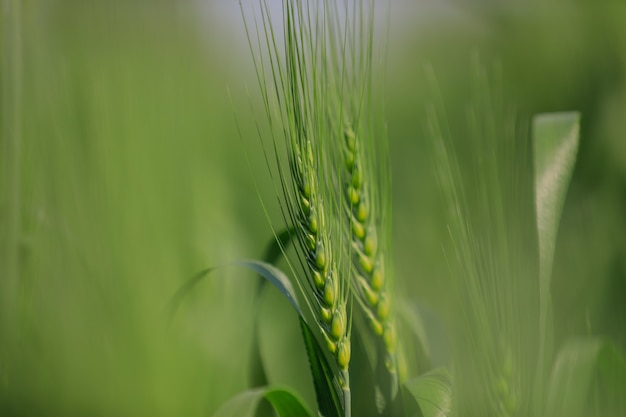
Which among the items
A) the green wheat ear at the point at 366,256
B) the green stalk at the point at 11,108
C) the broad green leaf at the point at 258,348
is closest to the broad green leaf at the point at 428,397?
the green wheat ear at the point at 366,256

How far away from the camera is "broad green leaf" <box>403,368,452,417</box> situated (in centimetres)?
37

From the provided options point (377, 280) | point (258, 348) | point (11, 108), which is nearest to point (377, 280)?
point (377, 280)

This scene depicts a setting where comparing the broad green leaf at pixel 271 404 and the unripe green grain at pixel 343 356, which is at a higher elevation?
the unripe green grain at pixel 343 356

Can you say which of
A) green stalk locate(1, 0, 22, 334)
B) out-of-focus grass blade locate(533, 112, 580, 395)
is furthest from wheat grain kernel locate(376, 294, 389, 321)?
green stalk locate(1, 0, 22, 334)

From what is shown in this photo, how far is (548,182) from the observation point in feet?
1.50

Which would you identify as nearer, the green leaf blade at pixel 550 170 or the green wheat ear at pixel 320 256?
the green wheat ear at pixel 320 256

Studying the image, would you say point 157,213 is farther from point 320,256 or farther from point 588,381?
point 588,381

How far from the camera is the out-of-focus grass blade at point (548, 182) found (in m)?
0.44

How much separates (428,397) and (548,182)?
20 centimetres

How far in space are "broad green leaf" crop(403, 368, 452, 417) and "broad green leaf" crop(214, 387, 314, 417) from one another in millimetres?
74

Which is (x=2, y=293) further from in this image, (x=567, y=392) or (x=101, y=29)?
(x=567, y=392)

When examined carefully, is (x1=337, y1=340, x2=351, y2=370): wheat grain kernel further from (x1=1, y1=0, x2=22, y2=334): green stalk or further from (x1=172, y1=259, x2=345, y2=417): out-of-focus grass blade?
(x1=1, y1=0, x2=22, y2=334): green stalk

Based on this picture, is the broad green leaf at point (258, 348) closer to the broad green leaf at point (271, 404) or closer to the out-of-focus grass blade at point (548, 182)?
the broad green leaf at point (271, 404)

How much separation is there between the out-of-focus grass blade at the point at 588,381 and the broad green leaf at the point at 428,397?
11 cm
